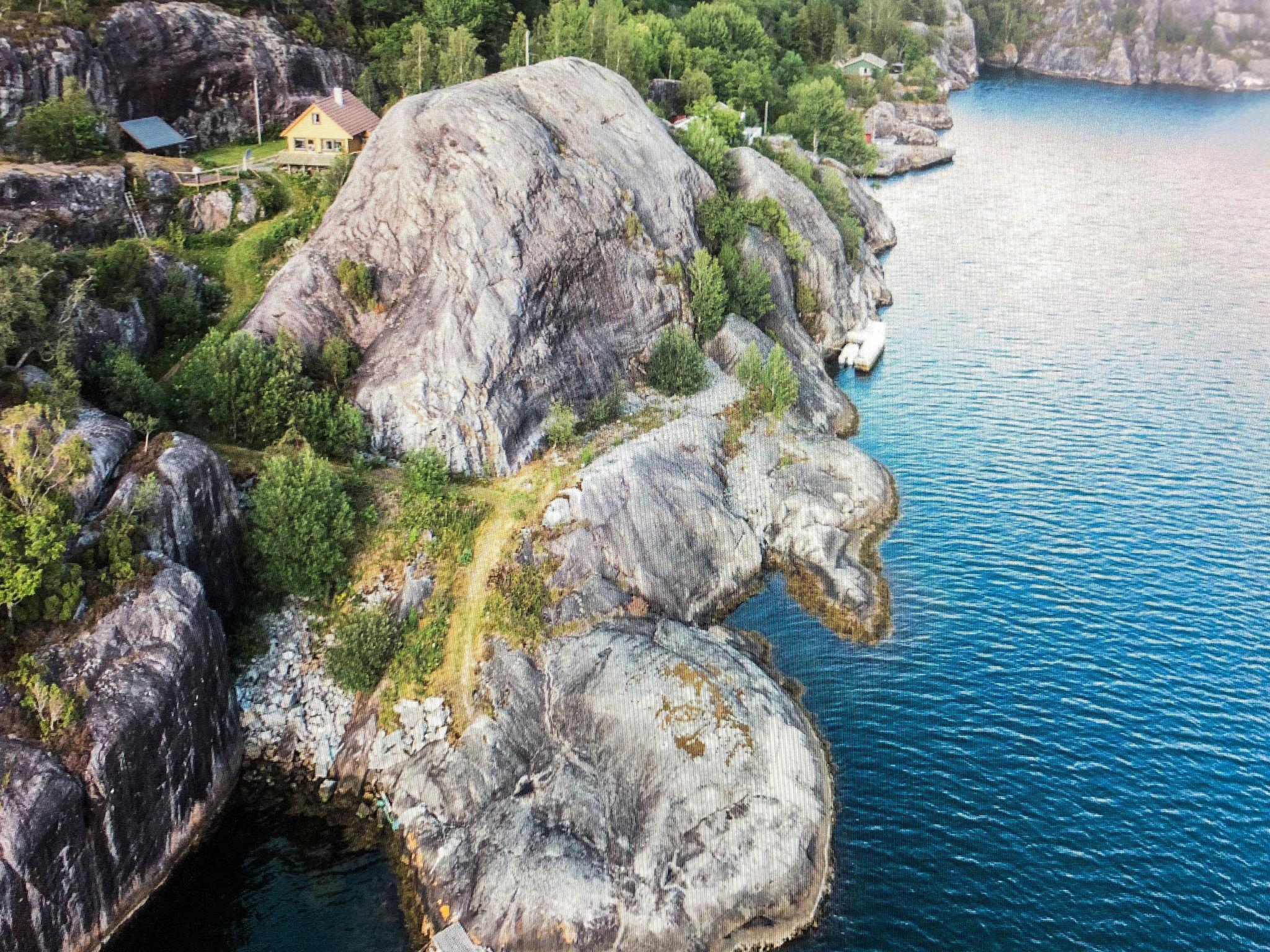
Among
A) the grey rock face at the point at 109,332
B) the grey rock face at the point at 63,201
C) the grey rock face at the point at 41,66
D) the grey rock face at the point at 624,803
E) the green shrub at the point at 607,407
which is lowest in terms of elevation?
the grey rock face at the point at 624,803

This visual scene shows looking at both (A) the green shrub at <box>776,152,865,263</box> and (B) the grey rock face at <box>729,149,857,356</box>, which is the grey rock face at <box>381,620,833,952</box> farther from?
(A) the green shrub at <box>776,152,865,263</box>

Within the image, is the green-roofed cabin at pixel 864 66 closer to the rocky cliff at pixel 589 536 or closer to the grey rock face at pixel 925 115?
the grey rock face at pixel 925 115

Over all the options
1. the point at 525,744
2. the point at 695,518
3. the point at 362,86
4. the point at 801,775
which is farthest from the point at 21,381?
the point at 362,86

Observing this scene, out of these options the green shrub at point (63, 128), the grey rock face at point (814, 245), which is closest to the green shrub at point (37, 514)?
the green shrub at point (63, 128)

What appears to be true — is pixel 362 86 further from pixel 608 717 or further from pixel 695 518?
pixel 608 717

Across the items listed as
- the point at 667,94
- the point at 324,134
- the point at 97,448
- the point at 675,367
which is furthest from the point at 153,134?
the point at 667,94

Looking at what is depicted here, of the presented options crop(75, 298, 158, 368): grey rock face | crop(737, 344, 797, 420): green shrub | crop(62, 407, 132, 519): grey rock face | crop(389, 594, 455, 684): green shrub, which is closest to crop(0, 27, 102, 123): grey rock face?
crop(75, 298, 158, 368): grey rock face

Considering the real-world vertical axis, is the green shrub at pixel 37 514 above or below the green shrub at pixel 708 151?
below
